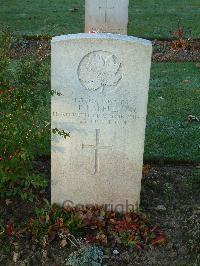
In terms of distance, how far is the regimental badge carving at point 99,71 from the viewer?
4.30 m

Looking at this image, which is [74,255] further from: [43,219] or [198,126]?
[198,126]

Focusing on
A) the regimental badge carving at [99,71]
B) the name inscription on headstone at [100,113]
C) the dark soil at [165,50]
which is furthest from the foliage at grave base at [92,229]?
the dark soil at [165,50]

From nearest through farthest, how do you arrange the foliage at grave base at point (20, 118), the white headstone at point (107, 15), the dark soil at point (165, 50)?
the foliage at grave base at point (20, 118) → the white headstone at point (107, 15) → the dark soil at point (165, 50)

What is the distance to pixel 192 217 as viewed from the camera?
4844mm

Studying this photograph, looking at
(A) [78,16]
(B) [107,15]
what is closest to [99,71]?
(B) [107,15]

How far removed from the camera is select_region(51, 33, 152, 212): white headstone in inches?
168

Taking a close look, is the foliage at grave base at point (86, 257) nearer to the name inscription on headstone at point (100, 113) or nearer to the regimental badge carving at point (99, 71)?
the name inscription on headstone at point (100, 113)

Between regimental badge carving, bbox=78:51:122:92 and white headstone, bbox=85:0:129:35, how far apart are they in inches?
241

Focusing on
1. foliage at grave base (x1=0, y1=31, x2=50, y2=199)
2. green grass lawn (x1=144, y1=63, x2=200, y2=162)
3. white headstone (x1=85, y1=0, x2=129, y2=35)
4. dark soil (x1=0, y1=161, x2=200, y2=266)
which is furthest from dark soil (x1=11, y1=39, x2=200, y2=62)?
foliage at grave base (x1=0, y1=31, x2=50, y2=199)

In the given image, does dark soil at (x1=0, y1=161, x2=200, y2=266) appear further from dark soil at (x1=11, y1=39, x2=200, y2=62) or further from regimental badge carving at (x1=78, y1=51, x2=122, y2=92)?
dark soil at (x1=11, y1=39, x2=200, y2=62)

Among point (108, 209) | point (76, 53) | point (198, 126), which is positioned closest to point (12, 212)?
point (108, 209)

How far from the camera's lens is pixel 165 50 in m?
10.8

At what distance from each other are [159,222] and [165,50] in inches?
258

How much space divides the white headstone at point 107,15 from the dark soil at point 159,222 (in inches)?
203
